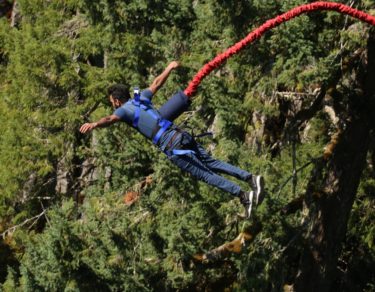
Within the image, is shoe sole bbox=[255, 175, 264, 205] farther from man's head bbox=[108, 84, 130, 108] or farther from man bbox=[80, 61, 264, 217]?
man's head bbox=[108, 84, 130, 108]

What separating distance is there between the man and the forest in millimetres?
1998

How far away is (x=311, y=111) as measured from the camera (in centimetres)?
926

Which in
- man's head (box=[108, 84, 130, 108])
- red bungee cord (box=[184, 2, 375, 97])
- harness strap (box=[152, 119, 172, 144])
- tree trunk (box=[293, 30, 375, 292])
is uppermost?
red bungee cord (box=[184, 2, 375, 97])

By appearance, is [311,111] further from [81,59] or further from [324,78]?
[81,59]

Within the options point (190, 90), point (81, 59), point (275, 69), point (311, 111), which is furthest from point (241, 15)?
point (81, 59)

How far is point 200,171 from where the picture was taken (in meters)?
7.07

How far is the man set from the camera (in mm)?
6984

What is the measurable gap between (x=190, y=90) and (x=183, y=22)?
4.51 meters

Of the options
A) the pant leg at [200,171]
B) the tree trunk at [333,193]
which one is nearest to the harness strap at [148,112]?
the pant leg at [200,171]

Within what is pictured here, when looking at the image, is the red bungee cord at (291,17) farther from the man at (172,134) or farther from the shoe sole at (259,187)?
the shoe sole at (259,187)

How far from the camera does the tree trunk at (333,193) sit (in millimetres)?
9398

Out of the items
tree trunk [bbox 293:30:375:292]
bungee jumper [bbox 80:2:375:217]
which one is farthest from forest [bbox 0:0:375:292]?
bungee jumper [bbox 80:2:375:217]

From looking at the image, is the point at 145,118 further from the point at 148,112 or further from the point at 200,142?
the point at 200,142

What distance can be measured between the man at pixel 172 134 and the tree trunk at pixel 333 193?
2.60m
